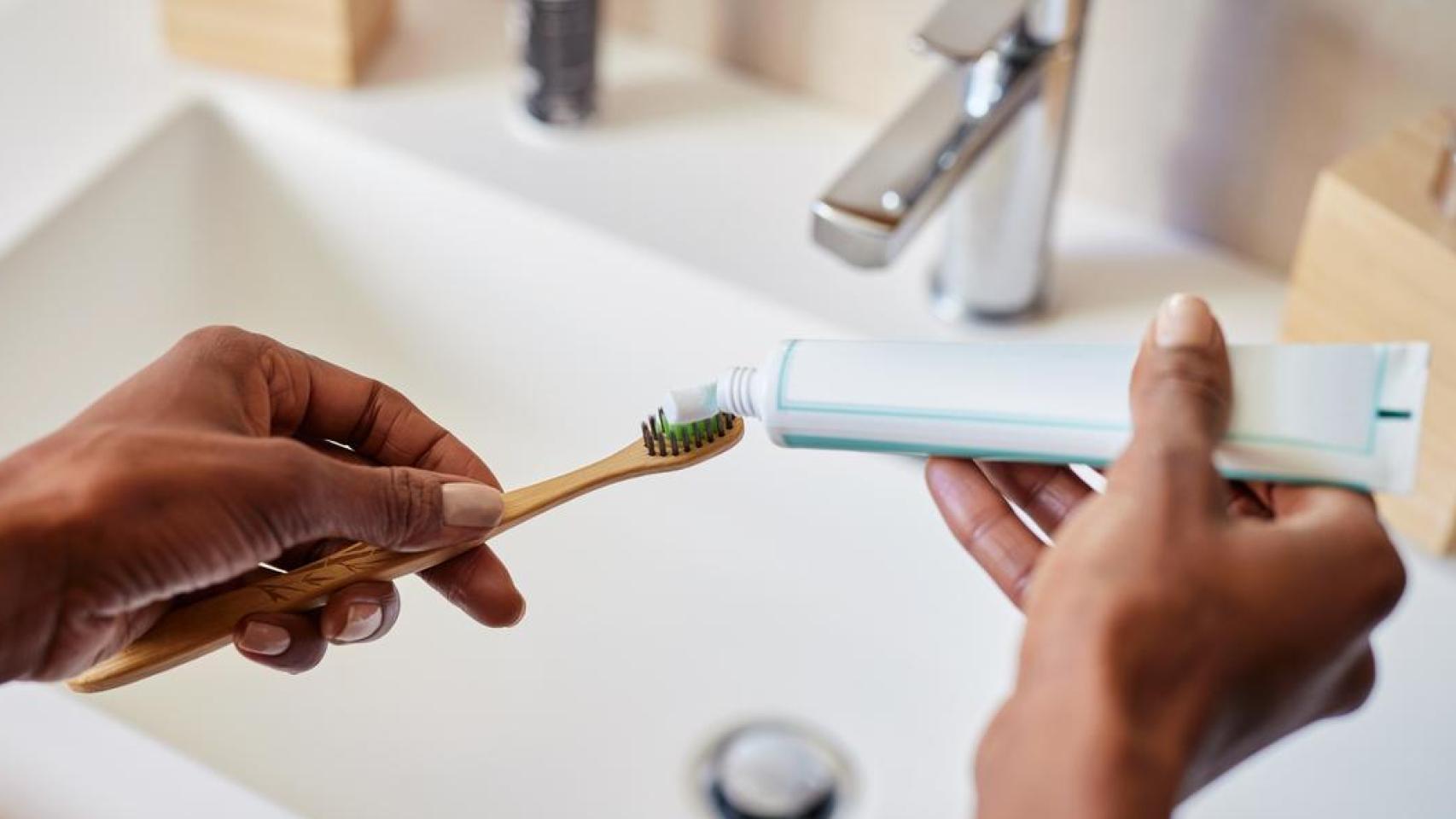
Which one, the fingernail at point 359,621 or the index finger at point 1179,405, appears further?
the fingernail at point 359,621

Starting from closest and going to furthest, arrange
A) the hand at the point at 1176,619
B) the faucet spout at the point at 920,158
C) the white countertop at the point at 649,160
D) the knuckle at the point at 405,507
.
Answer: the hand at the point at 1176,619
the knuckle at the point at 405,507
the faucet spout at the point at 920,158
the white countertop at the point at 649,160

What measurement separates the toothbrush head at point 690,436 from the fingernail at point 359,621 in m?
0.11

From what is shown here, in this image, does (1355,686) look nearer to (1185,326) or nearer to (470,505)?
(1185,326)

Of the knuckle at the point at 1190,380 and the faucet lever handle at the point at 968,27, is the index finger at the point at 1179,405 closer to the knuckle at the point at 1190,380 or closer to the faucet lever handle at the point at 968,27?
the knuckle at the point at 1190,380

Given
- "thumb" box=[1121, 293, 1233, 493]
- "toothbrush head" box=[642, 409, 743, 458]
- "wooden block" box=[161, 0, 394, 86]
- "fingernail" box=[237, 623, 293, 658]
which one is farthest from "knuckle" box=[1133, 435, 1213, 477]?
"wooden block" box=[161, 0, 394, 86]

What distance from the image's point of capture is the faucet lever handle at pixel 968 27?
65 centimetres

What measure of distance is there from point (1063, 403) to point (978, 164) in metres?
0.25

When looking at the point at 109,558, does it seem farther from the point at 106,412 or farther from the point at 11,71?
the point at 11,71

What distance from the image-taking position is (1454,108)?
0.70m

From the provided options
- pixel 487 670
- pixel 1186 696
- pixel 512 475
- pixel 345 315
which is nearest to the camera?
pixel 1186 696

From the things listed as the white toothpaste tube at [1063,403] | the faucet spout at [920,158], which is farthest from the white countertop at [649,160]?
the white toothpaste tube at [1063,403]

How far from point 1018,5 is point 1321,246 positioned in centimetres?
16

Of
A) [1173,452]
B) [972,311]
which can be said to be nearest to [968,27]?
[972,311]

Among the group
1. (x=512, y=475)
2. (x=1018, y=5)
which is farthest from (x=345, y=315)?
(x=1018, y=5)
